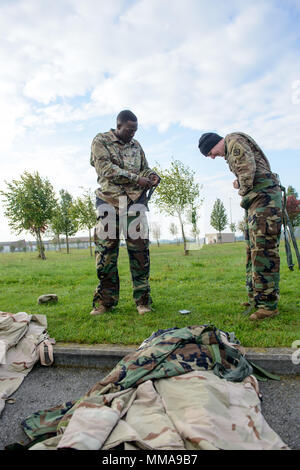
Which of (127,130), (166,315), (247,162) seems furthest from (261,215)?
(127,130)

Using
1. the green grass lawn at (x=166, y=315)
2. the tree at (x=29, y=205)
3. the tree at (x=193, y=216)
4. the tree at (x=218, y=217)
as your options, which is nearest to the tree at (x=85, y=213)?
the tree at (x=29, y=205)

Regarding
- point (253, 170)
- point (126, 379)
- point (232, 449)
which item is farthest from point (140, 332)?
point (253, 170)

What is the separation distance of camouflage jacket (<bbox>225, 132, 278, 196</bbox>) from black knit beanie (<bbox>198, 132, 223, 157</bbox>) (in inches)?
7.8

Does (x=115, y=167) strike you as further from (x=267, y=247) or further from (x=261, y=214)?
(x=267, y=247)

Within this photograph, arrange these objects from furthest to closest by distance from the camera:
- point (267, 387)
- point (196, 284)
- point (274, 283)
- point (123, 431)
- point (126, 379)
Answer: point (196, 284) → point (274, 283) → point (267, 387) → point (126, 379) → point (123, 431)

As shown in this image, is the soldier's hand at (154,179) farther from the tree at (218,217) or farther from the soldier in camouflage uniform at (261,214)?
the tree at (218,217)

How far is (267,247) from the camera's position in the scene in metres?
3.48

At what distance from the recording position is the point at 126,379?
76.0 inches

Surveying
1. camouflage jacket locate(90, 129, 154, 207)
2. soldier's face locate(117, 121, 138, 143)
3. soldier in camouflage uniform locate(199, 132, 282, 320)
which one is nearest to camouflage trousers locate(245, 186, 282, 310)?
soldier in camouflage uniform locate(199, 132, 282, 320)

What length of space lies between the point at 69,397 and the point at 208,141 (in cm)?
348

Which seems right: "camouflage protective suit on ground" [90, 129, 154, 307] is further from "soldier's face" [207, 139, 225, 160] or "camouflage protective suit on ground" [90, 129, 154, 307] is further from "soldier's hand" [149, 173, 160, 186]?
"soldier's face" [207, 139, 225, 160]

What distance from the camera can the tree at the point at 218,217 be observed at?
55.4 metres
